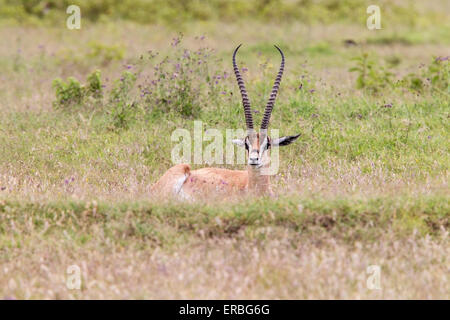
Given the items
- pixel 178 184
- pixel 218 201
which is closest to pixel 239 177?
pixel 178 184

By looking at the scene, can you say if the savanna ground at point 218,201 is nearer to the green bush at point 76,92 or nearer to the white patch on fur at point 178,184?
the green bush at point 76,92

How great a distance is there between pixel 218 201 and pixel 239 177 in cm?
153

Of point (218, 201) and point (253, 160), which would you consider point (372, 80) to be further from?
point (218, 201)

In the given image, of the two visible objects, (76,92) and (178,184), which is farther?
(76,92)

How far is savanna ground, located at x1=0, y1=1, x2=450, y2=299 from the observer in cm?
589

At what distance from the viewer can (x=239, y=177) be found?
345 inches

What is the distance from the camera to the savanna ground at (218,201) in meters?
5.89

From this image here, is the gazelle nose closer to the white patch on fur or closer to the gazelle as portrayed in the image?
the gazelle

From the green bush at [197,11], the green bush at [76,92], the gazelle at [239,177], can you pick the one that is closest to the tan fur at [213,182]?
the gazelle at [239,177]

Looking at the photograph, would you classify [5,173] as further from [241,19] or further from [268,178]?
[241,19]

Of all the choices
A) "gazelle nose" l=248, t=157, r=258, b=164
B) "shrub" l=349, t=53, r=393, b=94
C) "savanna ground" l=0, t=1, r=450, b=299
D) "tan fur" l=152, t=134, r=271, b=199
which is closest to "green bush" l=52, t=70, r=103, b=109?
"savanna ground" l=0, t=1, r=450, b=299

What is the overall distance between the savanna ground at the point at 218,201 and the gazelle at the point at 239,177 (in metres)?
0.38

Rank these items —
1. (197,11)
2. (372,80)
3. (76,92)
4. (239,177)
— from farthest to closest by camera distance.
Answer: (197,11)
(372,80)
(76,92)
(239,177)
